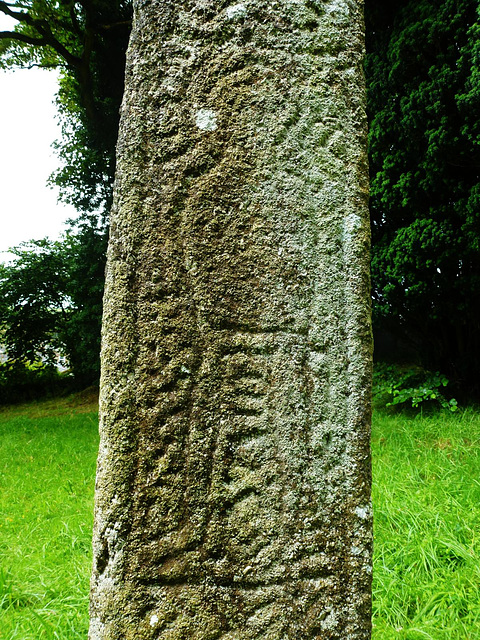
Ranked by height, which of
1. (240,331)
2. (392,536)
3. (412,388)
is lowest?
(392,536)

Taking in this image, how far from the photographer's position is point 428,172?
4043 mm

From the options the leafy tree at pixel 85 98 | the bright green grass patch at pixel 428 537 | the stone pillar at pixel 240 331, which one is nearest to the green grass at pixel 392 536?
the bright green grass patch at pixel 428 537

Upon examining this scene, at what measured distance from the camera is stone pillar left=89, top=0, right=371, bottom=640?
1.19 m

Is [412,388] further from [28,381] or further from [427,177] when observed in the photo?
[28,381]

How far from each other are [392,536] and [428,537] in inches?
7.3

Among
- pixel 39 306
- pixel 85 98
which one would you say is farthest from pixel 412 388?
pixel 39 306

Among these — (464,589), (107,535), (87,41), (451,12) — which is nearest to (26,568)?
(107,535)

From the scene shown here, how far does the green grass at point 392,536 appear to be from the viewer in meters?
2.09

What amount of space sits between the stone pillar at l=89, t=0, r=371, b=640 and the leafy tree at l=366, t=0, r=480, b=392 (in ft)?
9.29

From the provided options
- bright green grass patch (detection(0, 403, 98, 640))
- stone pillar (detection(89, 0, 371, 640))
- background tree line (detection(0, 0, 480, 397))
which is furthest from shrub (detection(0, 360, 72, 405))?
stone pillar (detection(89, 0, 371, 640))

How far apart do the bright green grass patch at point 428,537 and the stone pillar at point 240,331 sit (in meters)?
1.02

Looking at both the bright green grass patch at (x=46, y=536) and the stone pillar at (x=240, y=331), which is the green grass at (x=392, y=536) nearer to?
the bright green grass patch at (x=46, y=536)

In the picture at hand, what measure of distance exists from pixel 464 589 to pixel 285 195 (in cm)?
190

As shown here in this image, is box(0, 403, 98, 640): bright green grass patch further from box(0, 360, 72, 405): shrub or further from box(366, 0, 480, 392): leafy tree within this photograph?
box(0, 360, 72, 405): shrub
